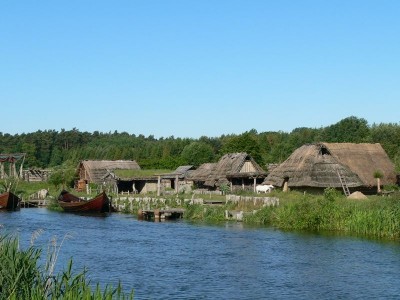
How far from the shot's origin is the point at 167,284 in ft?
77.3

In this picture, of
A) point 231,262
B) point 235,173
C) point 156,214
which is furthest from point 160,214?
point 231,262

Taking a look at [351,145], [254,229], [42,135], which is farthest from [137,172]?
[42,135]

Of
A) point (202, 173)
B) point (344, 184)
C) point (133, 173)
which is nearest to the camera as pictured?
point (344, 184)

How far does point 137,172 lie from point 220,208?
1210 inches

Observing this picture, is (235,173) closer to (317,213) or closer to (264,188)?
(264,188)

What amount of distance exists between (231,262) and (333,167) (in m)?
25.3

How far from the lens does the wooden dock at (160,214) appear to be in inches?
1889

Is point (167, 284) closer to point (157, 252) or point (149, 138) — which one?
point (157, 252)

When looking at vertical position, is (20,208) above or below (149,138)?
below

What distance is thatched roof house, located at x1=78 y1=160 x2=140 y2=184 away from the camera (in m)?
77.2

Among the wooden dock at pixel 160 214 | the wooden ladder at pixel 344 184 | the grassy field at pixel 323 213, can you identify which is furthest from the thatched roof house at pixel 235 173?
the grassy field at pixel 323 213

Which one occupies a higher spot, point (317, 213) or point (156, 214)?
point (317, 213)

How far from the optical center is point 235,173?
61.9m

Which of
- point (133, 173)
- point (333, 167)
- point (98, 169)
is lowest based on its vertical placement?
point (333, 167)
